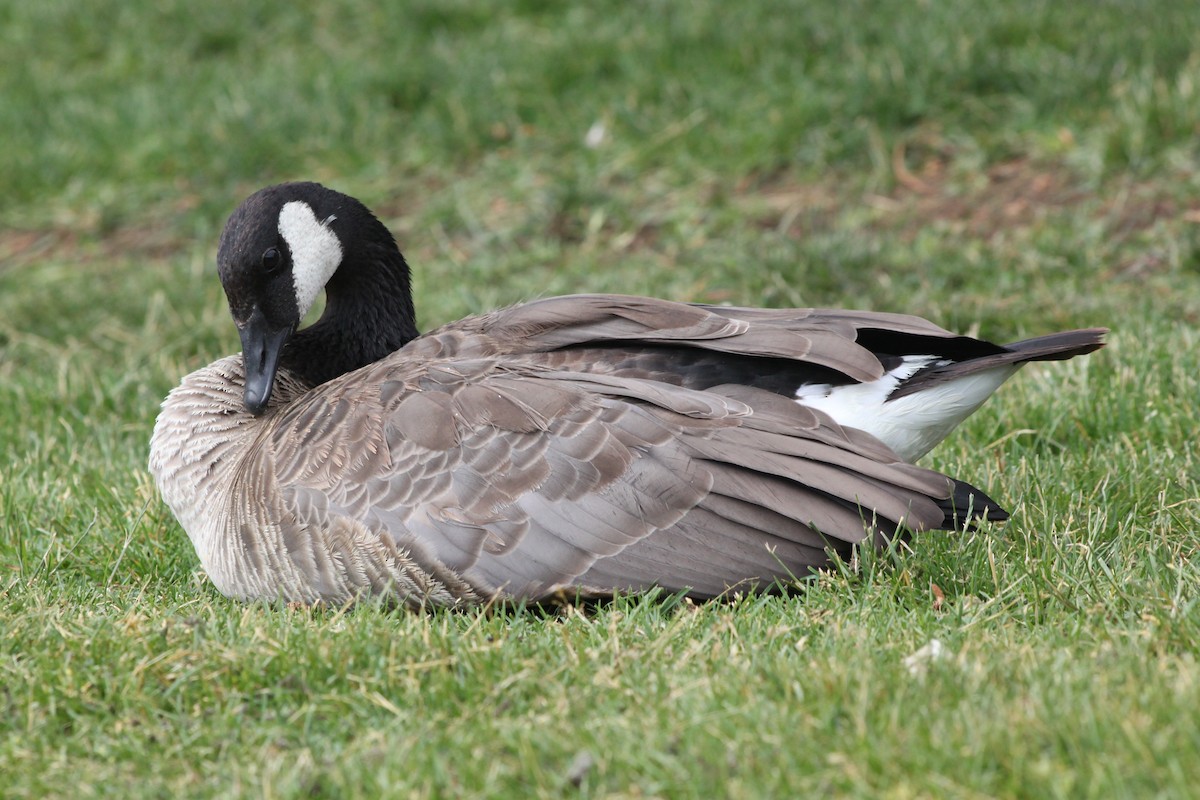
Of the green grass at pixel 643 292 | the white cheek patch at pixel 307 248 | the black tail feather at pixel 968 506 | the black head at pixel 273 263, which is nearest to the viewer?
the green grass at pixel 643 292

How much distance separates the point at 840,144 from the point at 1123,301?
2.38m

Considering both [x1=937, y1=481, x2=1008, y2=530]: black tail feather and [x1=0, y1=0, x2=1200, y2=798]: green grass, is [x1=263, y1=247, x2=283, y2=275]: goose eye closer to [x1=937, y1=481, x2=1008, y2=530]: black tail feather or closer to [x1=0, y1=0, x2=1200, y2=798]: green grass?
[x1=0, y1=0, x2=1200, y2=798]: green grass

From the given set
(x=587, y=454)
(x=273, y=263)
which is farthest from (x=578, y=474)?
(x=273, y=263)

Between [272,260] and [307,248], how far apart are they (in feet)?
0.58

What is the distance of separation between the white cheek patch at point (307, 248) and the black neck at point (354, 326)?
0.40ft

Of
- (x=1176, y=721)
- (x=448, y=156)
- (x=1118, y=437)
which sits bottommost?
(x=1118, y=437)

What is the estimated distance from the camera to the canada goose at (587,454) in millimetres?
3850

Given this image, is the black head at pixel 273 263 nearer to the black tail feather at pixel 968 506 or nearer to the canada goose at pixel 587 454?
the canada goose at pixel 587 454

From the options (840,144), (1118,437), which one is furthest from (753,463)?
(840,144)

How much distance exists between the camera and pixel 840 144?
833cm

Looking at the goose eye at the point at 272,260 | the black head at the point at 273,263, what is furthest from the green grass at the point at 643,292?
the goose eye at the point at 272,260

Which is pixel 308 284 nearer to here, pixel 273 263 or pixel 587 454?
pixel 273 263

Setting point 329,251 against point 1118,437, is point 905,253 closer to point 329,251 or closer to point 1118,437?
point 1118,437

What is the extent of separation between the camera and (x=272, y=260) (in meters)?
4.80
